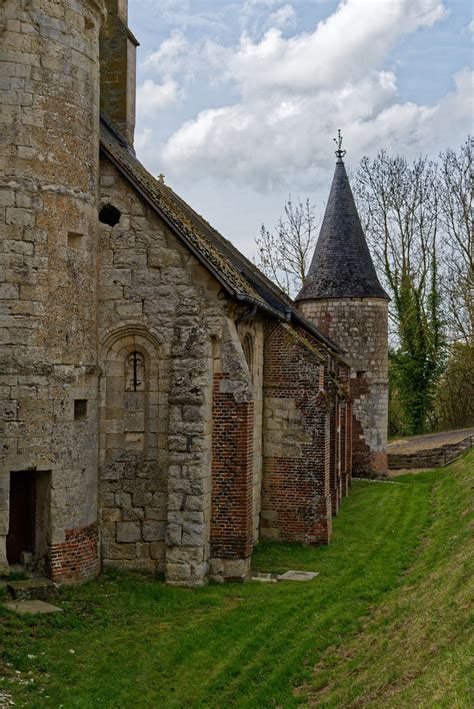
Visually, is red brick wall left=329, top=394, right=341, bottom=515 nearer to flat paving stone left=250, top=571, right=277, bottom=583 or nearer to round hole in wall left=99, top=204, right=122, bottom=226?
flat paving stone left=250, top=571, right=277, bottom=583

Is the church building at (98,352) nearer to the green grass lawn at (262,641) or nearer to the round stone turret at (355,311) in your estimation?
the green grass lawn at (262,641)

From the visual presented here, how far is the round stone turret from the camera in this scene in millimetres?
27109

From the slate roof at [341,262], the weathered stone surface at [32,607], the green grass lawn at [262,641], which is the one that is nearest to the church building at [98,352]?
the weathered stone surface at [32,607]

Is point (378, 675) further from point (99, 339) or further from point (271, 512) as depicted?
point (271, 512)

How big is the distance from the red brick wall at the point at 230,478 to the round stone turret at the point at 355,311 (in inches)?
593

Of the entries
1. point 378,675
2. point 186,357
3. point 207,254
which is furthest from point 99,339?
point 378,675

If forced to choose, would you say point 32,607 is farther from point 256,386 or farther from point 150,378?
point 256,386

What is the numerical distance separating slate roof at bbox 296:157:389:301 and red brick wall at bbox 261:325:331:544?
36.1ft

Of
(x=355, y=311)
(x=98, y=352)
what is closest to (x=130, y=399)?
(x=98, y=352)

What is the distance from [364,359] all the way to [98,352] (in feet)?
54.1

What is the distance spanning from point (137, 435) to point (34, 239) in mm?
3579

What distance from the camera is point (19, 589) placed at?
1065 cm

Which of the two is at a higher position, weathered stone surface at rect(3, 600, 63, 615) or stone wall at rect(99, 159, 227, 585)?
stone wall at rect(99, 159, 227, 585)

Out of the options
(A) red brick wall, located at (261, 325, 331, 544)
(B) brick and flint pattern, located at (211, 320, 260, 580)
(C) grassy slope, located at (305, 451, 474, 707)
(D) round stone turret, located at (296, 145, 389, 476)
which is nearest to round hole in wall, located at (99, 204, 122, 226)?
(B) brick and flint pattern, located at (211, 320, 260, 580)
